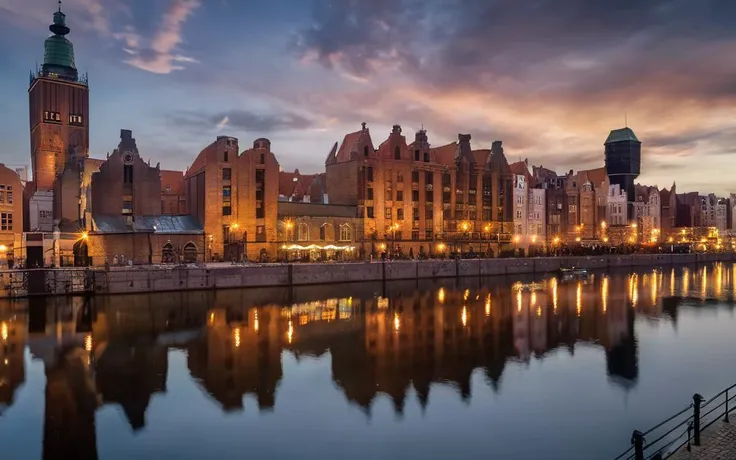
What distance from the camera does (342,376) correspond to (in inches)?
1230

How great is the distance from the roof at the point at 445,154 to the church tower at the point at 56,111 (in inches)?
2786

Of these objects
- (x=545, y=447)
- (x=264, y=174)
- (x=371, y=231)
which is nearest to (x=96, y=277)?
(x=264, y=174)

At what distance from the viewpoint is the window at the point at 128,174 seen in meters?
79.0

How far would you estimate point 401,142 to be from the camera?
10119 cm

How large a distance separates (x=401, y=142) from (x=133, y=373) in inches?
3019

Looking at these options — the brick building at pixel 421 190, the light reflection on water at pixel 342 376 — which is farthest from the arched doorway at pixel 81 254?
the brick building at pixel 421 190

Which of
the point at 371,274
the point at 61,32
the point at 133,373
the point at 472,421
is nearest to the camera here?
the point at 472,421

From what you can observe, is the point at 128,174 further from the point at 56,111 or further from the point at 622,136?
the point at 622,136

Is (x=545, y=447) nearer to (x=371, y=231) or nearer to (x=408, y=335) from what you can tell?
(x=408, y=335)

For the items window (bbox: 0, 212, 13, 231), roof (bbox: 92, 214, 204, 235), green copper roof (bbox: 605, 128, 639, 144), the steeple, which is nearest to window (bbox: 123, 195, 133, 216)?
roof (bbox: 92, 214, 204, 235)

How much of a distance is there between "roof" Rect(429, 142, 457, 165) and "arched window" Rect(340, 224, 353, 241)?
1179 inches

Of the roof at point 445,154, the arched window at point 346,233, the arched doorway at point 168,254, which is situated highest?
the roof at point 445,154

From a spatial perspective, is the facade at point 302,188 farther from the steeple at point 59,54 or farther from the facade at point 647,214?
the facade at point 647,214

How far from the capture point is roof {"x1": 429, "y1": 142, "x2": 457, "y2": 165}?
111019 mm
